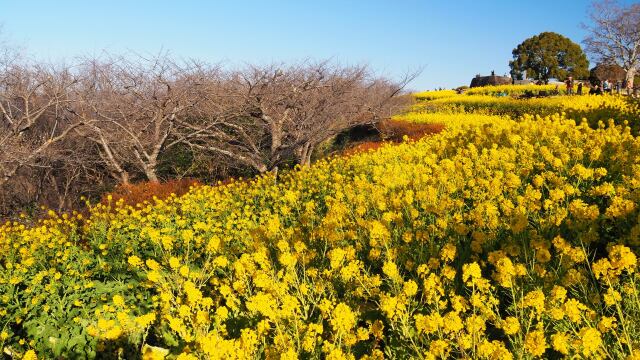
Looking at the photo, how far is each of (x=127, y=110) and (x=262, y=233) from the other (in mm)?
11539

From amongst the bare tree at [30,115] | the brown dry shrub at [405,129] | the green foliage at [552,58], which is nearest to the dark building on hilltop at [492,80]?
the green foliage at [552,58]

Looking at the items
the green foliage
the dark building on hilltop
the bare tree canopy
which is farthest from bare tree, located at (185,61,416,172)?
the green foliage

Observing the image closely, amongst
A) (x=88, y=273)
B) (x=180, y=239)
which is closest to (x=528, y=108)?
(x=180, y=239)

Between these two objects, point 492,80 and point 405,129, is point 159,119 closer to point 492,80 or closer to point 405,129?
point 405,129

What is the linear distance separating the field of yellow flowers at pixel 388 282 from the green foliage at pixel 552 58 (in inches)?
2045

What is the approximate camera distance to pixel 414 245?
4688 millimetres

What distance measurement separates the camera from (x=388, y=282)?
150 inches

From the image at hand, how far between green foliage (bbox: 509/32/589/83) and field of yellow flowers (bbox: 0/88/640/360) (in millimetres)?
51940

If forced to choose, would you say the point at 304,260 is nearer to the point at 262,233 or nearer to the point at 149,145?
the point at 262,233

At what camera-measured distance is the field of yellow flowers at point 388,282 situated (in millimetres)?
2871

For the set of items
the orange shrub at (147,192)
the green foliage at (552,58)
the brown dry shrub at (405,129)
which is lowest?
the orange shrub at (147,192)

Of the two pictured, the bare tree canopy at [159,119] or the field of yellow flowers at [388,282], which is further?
→ the bare tree canopy at [159,119]

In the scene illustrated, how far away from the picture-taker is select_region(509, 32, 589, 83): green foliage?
5366 cm

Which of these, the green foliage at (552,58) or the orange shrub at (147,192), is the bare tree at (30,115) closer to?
the orange shrub at (147,192)
